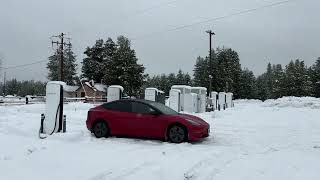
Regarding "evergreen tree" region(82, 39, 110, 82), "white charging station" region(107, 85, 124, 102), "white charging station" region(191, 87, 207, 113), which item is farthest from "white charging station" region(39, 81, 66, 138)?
"evergreen tree" region(82, 39, 110, 82)

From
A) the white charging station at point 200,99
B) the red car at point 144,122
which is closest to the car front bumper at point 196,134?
the red car at point 144,122

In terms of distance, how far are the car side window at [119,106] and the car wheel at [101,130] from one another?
24.5 inches

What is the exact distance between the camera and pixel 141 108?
15.3m

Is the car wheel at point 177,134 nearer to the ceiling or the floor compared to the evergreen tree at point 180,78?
nearer to the floor

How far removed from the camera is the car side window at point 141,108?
15180 mm

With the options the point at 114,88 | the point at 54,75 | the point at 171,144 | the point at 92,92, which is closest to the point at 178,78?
the point at 54,75

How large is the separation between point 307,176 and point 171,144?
18.6 ft

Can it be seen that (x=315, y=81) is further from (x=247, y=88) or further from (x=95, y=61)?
(x=95, y=61)

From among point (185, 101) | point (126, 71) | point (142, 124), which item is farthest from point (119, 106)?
point (126, 71)

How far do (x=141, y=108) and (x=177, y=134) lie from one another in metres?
1.64

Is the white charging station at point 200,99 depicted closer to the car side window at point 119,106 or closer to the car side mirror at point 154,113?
the car side window at point 119,106

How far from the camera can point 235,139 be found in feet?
51.1

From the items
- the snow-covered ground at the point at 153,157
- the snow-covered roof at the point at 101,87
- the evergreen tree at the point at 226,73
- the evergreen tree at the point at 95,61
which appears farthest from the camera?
the evergreen tree at the point at 226,73

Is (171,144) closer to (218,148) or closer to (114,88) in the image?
(218,148)
